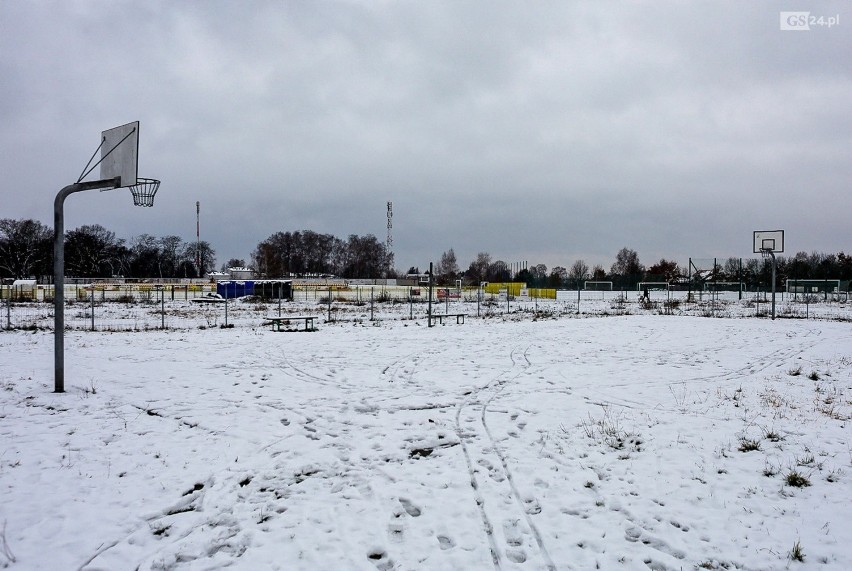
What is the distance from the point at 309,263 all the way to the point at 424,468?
5220 inches

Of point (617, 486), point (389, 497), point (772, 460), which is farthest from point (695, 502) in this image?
point (389, 497)

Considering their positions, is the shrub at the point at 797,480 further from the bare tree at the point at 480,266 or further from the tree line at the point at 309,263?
the bare tree at the point at 480,266

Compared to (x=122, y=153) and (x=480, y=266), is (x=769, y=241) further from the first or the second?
(x=480, y=266)

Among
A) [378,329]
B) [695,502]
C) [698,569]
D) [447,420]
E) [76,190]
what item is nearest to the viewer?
[698,569]

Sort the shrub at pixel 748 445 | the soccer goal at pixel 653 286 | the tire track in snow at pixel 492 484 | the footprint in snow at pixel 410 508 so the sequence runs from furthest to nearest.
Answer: the soccer goal at pixel 653 286, the shrub at pixel 748 445, the footprint in snow at pixel 410 508, the tire track in snow at pixel 492 484

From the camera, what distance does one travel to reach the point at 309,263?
440 feet

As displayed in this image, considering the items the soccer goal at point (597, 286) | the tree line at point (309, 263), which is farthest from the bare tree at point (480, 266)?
the soccer goal at point (597, 286)

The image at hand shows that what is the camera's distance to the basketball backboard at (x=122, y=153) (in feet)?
26.5

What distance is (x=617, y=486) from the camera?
4.93 meters

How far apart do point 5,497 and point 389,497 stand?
11.4 ft

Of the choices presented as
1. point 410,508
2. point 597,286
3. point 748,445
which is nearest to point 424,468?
point 410,508

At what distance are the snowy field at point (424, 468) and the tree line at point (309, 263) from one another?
46.2 m

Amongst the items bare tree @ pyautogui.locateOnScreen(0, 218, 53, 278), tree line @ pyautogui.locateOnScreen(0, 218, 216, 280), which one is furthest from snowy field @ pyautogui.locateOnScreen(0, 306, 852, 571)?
bare tree @ pyautogui.locateOnScreen(0, 218, 53, 278)

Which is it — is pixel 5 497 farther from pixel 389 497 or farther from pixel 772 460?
pixel 772 460
